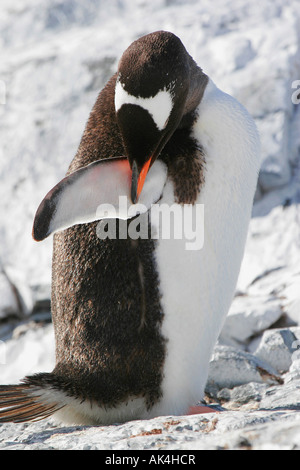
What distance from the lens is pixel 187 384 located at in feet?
6.15

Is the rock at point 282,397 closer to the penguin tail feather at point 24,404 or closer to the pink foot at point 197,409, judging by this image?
the pink foot at point 197,409

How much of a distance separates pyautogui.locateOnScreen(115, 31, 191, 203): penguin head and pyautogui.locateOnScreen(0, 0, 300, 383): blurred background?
154 cm

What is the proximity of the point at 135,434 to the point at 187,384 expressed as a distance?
45 cm

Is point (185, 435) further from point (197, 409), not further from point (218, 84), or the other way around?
point (218, 84)

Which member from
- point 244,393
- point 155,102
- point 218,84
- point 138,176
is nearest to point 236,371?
point 244,393

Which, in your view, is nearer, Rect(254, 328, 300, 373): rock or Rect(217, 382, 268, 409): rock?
Rect(217, 382, 268, 409): rock

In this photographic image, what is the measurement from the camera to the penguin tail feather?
5.88 ft

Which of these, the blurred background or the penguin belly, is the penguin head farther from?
the blurred background

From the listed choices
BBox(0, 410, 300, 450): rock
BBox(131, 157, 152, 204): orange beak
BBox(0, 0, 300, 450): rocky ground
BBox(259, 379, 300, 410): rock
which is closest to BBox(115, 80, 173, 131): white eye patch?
BBox(131, 157, 152, 204): orange beak

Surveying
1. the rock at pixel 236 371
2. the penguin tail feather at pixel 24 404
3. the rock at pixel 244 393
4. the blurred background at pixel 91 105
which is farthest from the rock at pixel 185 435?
the blurred background at pixel 91 105

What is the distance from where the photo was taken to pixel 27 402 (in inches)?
71.6

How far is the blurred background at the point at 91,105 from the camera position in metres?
3.74

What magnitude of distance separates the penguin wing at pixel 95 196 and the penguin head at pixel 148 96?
53 mm

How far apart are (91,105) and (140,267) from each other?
3.26 meters
